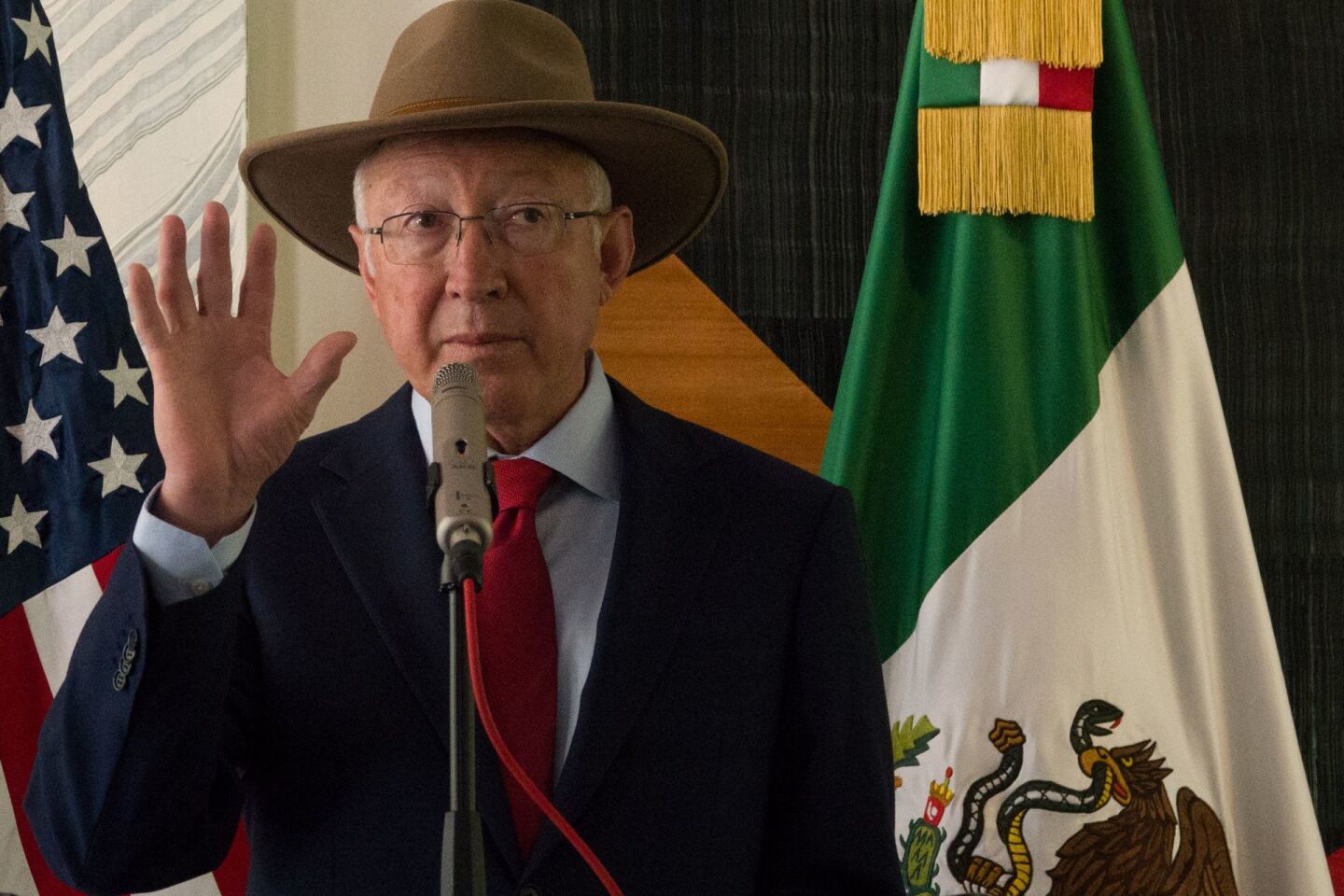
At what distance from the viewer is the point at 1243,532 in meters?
2.11

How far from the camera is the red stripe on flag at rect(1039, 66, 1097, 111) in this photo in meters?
2.12

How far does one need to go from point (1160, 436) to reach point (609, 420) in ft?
3.20

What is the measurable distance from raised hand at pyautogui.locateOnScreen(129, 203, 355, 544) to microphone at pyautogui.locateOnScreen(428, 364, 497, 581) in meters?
0.28

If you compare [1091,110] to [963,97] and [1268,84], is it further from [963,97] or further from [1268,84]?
[1268,84]

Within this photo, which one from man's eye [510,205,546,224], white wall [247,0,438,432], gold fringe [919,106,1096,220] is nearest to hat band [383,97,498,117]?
man's eye [510,205,546,224]

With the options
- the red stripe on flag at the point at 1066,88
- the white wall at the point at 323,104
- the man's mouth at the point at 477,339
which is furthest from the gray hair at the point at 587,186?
the red stripe on flag at the point at 1066,88

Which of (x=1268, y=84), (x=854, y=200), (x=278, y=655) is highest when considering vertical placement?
(x=1268, y=84)

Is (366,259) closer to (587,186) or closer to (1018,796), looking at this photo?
(587,186)

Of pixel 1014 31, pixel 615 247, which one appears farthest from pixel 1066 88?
pixel 615 247

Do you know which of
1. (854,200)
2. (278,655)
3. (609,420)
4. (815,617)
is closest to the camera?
(278,655)

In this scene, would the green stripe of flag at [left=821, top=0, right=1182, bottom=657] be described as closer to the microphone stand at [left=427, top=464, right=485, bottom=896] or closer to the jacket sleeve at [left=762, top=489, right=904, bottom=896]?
the jacket sleeve at [left=762, top=489, right=904, bottom=896]

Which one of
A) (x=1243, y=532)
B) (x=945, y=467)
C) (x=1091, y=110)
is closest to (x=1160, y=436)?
(x=1243, y=532)

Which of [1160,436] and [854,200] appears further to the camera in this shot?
[854,200]

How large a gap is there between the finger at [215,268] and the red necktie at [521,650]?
31 centimetres
